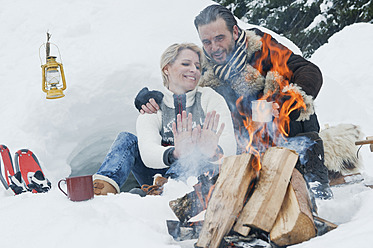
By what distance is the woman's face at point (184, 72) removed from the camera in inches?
116

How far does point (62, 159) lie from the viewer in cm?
377

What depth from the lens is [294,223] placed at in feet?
5.52

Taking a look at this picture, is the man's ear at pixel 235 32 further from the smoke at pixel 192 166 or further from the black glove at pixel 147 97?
the smoke at pixel 192 166

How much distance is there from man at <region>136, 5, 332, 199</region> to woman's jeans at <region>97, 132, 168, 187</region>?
1.06 ft

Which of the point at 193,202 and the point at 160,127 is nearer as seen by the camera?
the point at 193,202

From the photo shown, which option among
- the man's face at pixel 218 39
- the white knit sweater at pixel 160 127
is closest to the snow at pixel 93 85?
the white knit sweater at pixel 160 127

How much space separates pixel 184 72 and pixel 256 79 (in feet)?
1.95

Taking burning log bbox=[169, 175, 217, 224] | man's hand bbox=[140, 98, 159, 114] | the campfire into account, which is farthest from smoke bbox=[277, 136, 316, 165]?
man's hand bbox=[140, 98, 159, 114]

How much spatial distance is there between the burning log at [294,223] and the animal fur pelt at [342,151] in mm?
1276

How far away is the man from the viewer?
2.83 m

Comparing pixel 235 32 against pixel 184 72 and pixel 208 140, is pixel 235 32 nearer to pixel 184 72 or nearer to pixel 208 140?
pixel 184 72

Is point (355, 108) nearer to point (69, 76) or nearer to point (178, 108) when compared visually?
point (178, 108)

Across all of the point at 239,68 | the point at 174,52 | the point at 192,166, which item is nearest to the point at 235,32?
the point at 239,68

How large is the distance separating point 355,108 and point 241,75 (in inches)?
86.5
